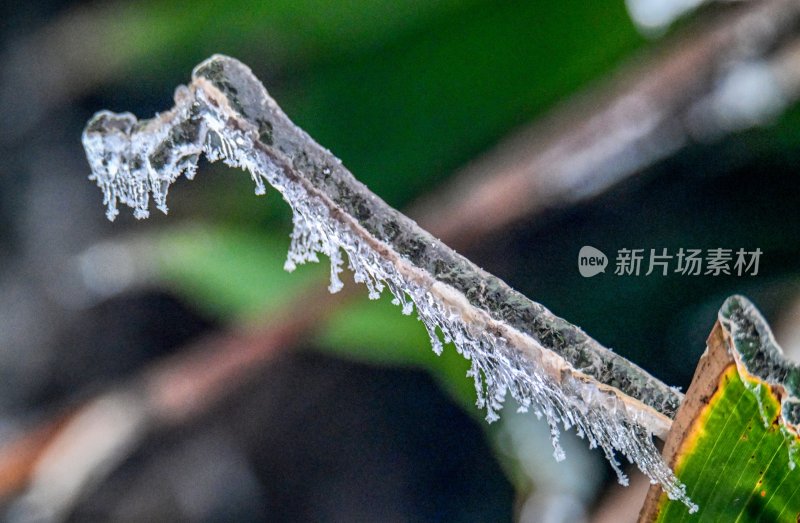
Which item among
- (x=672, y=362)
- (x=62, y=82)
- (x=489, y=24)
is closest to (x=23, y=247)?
(x=62, y=82)

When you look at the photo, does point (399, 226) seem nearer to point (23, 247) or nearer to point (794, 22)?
point (794, 22)

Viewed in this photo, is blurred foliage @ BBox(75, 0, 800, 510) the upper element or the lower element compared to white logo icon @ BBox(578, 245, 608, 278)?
upper

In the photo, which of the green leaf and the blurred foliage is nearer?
the green leaf

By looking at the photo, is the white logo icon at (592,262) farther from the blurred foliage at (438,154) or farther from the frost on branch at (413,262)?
the frost on branch at (413,262)

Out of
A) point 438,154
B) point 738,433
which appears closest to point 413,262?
point 738,433

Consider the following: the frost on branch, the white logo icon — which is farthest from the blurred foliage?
the frost on branch

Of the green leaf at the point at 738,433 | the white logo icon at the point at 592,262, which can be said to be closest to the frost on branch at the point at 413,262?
the green leaf at the point at 738,433

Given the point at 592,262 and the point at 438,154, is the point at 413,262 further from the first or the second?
the point at 438,154

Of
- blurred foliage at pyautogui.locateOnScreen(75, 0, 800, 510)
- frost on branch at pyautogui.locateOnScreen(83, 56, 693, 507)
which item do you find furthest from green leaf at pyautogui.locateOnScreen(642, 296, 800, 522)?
blurred foliage at pyautogui.locateOnScreen(75, 0, 800, 510)

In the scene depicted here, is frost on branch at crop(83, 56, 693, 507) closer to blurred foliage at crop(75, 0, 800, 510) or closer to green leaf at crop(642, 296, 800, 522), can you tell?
green leaf at crop(642, 296, 800, 522)
